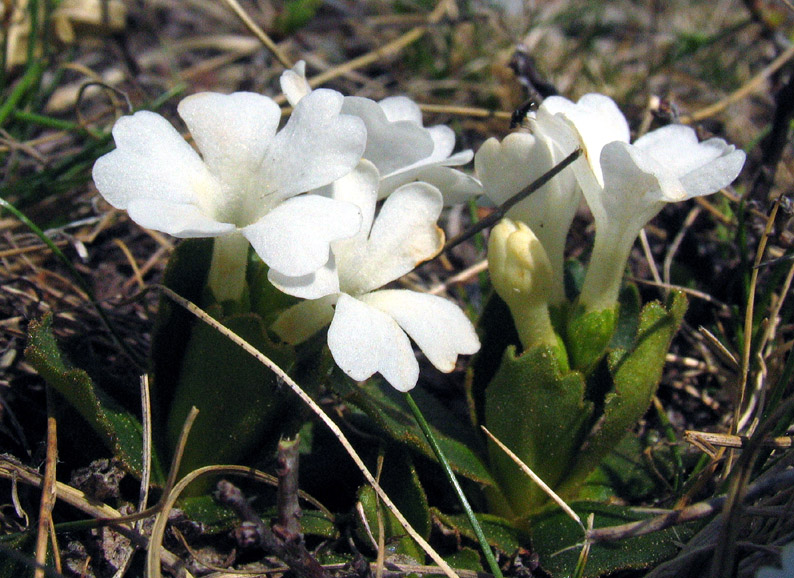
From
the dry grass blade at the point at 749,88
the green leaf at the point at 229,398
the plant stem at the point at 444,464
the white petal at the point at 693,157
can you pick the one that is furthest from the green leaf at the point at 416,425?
the dry grass blade at the point at 749,88

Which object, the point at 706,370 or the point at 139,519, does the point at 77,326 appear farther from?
the point at 706,370

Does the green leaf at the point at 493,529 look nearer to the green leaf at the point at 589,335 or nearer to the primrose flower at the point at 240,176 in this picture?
the green leaf at the point at 589,335

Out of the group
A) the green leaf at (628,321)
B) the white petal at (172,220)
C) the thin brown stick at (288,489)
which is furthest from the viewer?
the green leaf at (628,321)

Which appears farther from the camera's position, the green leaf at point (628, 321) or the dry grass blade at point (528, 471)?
the green leaf at point (628, 321)

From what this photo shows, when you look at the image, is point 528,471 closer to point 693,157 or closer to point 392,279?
point 392,279

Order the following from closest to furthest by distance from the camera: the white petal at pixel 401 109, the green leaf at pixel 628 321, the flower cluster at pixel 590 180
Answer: the flower cluster at pixel 590 180 < the white petal at pixel 401 109 < the green leaf at pixel 628 321

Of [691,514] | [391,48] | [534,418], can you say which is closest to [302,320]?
[534,418]
